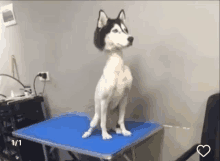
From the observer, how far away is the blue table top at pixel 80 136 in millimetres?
802

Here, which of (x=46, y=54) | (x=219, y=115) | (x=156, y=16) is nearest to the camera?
(x=219, y=115)

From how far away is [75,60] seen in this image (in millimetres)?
1491

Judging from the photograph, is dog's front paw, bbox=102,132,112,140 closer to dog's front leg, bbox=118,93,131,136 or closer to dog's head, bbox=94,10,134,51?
dog's front leg, bbox=118,93,131,136

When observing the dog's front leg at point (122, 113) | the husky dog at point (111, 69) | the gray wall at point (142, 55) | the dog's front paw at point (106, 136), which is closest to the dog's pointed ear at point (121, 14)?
the husky dog at point (111, 69)

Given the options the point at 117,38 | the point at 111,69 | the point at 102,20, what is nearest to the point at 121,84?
the point at 111,69

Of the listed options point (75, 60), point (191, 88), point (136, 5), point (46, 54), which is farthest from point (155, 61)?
point (46, 54)

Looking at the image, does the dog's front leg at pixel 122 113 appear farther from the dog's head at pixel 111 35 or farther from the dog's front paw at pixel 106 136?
the dog's head at pixel 111 35

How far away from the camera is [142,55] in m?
1.14

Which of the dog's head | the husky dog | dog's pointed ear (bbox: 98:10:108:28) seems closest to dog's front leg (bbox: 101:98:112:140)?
the husky dog

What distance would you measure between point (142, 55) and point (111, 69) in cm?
36

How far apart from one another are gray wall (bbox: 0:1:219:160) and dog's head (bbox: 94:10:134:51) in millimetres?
304

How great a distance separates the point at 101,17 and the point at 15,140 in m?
1.35

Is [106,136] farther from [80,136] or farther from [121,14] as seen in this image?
[121,14]

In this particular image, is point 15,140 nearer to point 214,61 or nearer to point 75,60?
point 75,60
